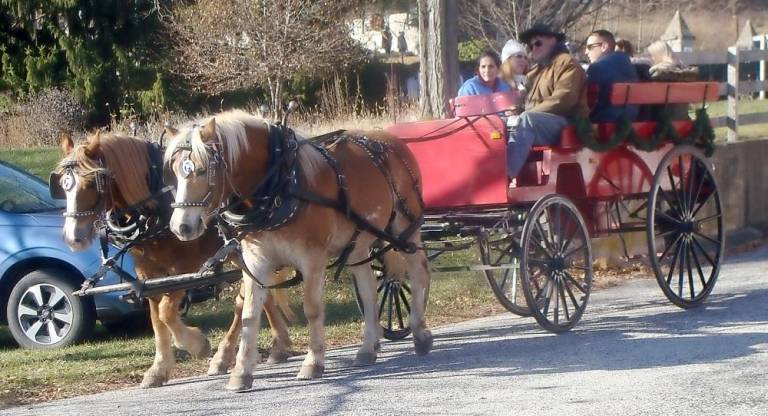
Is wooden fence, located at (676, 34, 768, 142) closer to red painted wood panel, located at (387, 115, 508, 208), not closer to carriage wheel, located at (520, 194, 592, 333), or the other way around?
carriage wheel, located at (520, 194, 592, 333)

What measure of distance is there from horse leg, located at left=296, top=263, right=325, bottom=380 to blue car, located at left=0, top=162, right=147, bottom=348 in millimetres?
2529

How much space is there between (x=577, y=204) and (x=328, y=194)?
2845 mm

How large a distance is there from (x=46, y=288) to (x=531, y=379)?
4386mm

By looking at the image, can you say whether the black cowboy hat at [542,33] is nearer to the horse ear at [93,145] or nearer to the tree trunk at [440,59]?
the horse ear at [93,145]

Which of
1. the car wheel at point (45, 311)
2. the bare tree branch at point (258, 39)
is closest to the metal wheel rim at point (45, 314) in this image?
the car wheel at point (45, 311)

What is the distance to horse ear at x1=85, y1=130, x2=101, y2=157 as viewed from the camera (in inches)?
303

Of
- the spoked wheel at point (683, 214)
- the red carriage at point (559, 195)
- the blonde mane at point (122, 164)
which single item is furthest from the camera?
the spoked wheel at point (683, 214)

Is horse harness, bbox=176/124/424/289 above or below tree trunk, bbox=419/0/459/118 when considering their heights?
below

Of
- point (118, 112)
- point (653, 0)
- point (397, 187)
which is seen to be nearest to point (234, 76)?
point (118, 112)

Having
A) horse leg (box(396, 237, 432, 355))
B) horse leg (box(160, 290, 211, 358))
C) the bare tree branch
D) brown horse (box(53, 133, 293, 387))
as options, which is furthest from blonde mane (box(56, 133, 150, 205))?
the bare tree branch

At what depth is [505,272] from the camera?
35.4 ft

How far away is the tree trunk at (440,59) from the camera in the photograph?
14.4 m

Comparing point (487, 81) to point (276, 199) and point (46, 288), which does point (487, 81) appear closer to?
point (276, 199)

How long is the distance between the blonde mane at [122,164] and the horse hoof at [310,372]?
5.19 feet
